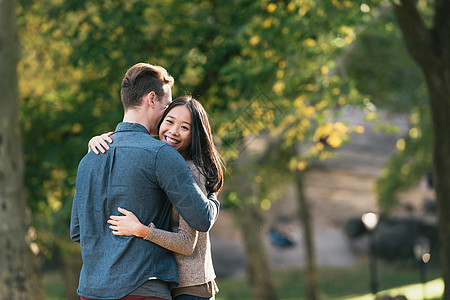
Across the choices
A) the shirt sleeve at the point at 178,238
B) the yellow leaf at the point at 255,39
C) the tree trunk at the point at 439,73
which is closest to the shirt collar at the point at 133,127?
the shirt sleeve at the point at 178,238

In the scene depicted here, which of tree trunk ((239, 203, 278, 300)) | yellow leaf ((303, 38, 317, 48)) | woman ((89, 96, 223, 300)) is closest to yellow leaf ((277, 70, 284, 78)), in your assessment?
yellow leaf ((303, 38, 317, 48))

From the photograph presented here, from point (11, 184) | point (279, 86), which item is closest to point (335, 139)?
point (279, 86)

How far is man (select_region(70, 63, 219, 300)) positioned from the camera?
226 centimetres

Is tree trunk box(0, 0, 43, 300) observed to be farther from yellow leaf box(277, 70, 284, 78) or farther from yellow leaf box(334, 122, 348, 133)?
yellow leaf box(334, 122, 348, 133)

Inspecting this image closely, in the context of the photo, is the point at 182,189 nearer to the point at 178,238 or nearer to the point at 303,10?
the point at 178,238

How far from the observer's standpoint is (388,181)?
15.9m

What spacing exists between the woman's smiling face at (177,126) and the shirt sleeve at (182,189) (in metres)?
0.23

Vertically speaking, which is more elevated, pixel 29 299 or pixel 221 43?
pixel 221 43

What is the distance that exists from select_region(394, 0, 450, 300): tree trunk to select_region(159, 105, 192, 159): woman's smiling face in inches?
182

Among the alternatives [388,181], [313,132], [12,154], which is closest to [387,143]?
[388,181]

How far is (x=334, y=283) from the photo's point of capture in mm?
17938

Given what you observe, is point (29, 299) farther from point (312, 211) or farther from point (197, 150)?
point (312, 211)

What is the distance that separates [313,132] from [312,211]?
16.7 metres

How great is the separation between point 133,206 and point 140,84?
51cm
